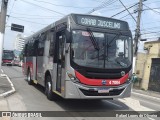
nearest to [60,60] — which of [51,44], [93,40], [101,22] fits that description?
[93,40]

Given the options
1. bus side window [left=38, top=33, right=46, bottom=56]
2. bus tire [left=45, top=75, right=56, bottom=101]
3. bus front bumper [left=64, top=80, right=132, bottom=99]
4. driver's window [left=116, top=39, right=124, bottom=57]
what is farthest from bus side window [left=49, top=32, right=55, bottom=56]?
driver's window [left=116, top=39, right=124, bottom=57]

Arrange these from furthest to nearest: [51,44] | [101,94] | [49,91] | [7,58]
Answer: [7,58] < [51,44] < [49,91] < [101,94]

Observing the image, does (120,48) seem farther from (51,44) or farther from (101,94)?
(51,44)

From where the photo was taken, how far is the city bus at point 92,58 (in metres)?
10.9

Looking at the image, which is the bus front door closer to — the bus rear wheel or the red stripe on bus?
the red stripe on bus

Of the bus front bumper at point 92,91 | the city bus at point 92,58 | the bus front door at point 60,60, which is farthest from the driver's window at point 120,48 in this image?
the bus front door at point 60,60

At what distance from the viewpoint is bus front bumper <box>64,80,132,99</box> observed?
1083 centimetres

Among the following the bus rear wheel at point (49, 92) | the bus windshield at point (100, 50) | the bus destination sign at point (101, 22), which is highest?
the bus destination sign at point (101, 22)

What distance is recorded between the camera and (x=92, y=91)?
11.0 meters

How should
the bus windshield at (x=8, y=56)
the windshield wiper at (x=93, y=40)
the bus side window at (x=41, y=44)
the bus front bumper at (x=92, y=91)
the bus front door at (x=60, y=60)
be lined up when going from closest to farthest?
the bus front bumper at (x=92, y=91), the windshield wiper at (x=93, y=40), the bus front door at (x=60, y=60), the bus side window at (x=41, y=44), the bus windshield at (x=8, y=56)

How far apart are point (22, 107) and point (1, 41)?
23.6 feet

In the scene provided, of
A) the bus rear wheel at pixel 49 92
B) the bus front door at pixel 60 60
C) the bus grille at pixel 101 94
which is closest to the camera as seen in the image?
the bus grille at pixel 101 94

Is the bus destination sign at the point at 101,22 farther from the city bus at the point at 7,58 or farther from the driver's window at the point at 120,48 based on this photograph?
the city bus at the point at 7,58

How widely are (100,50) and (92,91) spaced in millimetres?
1478
